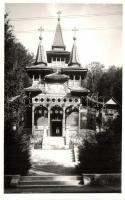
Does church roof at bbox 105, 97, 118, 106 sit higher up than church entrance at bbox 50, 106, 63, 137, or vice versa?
church roof at bbox 105, 97, 118, 106

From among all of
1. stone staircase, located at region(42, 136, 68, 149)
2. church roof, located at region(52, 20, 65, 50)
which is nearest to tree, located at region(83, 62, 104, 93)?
church roof, located at region(52, 20, 65, 50)

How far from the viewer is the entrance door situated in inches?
101

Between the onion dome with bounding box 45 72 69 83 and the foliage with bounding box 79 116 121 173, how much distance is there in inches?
17.9

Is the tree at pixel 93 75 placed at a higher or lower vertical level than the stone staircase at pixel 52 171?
higher

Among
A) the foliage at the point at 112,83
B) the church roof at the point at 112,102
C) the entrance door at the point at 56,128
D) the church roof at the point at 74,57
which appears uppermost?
the church roof at the point at 74,57

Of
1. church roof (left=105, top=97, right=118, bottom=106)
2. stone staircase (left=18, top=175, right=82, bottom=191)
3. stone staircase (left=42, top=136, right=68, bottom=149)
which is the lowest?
stone staircase (left=18, top=175, right=82, bottom=191)

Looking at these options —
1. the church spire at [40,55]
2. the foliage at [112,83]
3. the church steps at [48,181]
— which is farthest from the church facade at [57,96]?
the church steps at [48,181]

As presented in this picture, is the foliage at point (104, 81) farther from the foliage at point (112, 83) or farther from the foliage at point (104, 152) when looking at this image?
the foliage at point (104, 152)

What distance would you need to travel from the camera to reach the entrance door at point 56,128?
2.57 m

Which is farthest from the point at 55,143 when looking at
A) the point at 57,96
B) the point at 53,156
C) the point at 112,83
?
the point at 112,83

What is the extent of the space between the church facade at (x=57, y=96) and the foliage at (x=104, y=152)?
0.14 m

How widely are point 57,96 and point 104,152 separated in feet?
1.68

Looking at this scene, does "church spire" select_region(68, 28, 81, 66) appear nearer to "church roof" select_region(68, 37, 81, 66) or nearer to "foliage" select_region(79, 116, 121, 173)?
"church roof" select_region(68, 37, 81, 66)
